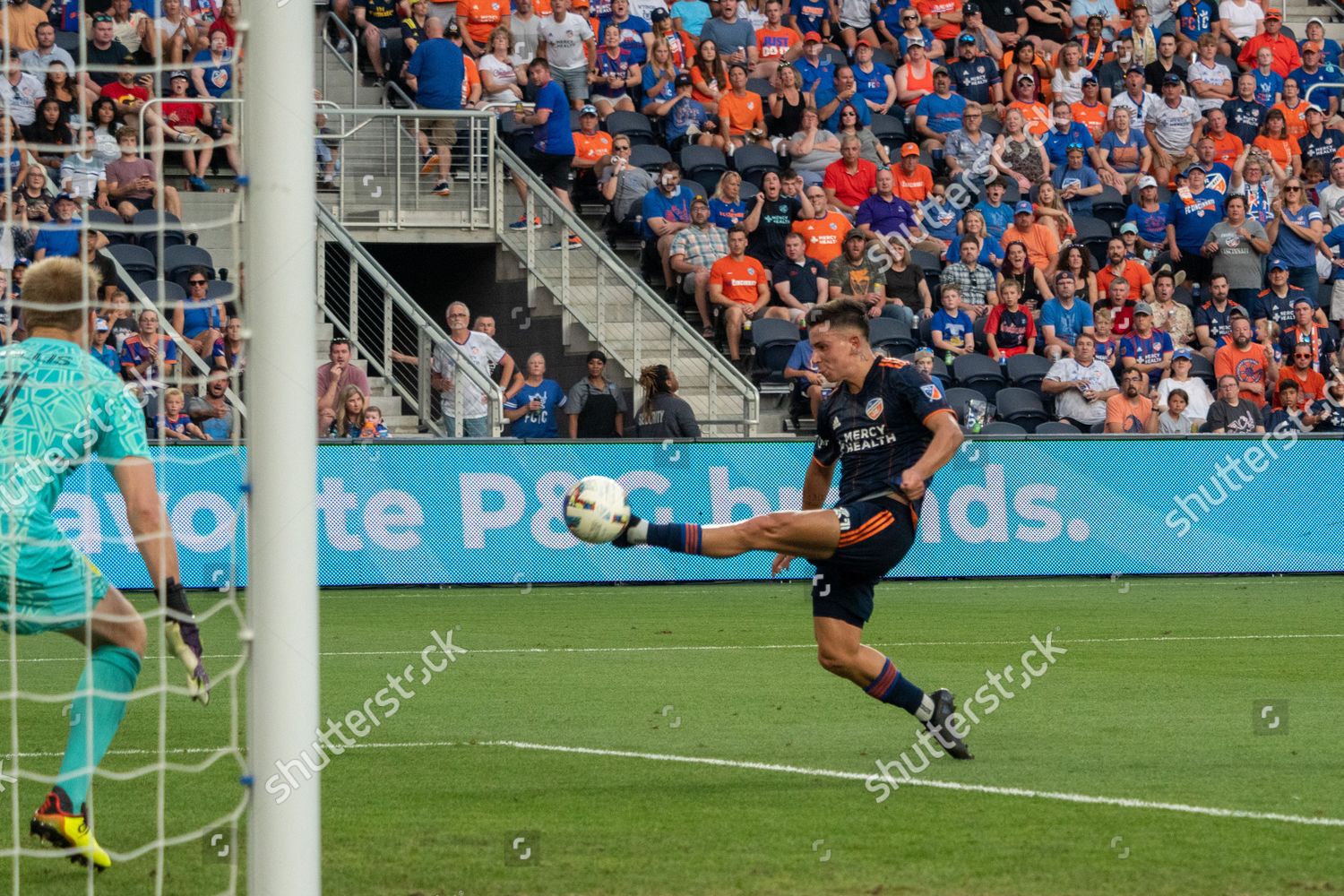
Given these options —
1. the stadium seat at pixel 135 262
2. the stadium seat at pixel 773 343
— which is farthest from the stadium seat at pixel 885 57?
the stadium seat at pixel 135 262

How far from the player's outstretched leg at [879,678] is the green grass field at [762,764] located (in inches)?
8.0

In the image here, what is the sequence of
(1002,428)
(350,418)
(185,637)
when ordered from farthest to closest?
1. (1002,428)
2. (350,418)
3. (185,637)

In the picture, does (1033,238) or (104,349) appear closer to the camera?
(104,349)

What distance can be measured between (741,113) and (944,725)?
15238mm

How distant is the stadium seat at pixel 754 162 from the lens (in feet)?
73.3

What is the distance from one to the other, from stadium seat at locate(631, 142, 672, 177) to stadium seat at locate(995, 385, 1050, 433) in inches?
189

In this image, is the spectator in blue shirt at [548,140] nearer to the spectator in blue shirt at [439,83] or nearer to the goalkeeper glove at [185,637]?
the spectator in blue shirt at [439,83]

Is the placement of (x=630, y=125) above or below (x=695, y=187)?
above

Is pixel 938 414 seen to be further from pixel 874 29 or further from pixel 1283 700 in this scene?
pixel 874 29

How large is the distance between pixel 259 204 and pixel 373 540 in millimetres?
12764

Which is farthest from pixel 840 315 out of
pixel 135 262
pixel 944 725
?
pixel 135 262

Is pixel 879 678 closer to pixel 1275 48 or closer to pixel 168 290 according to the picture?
pixel 168 290

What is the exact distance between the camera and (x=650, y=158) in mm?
22125

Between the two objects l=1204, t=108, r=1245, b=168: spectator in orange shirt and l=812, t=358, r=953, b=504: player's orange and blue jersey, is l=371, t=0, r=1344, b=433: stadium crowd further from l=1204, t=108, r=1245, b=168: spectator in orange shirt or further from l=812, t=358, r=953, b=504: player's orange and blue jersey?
l=812, t=358, r=953, b=504: player's orange and blue jersey
